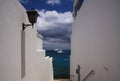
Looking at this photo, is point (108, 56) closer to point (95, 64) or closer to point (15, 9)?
point (95, 64)

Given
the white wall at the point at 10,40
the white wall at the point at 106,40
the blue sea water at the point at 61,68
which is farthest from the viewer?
the blue sea water at the point at 61,68

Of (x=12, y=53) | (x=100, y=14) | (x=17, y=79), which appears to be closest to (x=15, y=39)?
(x=12, y=53)

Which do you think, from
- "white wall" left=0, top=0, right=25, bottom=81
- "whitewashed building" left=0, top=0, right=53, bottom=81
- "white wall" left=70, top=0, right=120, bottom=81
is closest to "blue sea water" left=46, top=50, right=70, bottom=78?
"white wall" left=70, top=0, right=120, bottom=81

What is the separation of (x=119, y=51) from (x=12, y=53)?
1882 millimetres

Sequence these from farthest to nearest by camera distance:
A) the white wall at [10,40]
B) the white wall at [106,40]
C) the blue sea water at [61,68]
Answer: the blue sea water at [61,68]
the white wall at [106,40]
the white wall at [10,40]

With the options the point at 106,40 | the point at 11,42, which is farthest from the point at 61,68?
the point at 11,42

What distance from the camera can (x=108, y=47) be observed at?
363 centimetres

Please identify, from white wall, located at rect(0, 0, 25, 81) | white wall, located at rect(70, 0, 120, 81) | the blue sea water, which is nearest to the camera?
white wall, located at rect(0, 0, 25, 81)

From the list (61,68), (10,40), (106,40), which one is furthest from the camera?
(61,68)

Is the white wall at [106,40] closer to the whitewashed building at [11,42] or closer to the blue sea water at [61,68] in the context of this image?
the whitewashed building at [11,42]

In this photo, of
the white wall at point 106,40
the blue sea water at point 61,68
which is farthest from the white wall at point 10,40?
the blue sea water at point 61,68

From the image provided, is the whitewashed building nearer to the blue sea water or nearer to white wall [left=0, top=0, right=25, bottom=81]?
white wall [left=0, top=0, right=25, bottom=81]

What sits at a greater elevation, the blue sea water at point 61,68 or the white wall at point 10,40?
the white wall at point 10,40

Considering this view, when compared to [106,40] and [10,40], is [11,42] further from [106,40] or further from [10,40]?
[106,40]
